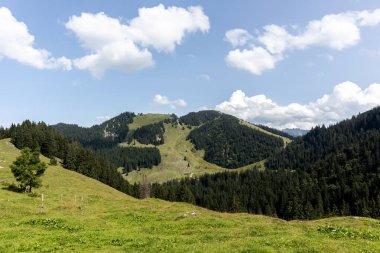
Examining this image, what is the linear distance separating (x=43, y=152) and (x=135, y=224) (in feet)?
395

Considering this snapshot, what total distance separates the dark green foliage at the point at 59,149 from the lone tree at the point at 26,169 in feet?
208

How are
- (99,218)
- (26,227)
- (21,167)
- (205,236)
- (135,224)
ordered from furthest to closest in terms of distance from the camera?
(21,167), (99,218), (135,224), (26,227), (205,236)

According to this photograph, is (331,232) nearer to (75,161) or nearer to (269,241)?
(269,241)

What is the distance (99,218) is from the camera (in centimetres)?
3875

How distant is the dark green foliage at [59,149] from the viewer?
137000mm

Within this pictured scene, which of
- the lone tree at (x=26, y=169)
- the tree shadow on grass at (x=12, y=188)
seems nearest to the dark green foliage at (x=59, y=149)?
the tree shadow on grass at (x=12, y=188)

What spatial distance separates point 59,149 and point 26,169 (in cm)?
8455

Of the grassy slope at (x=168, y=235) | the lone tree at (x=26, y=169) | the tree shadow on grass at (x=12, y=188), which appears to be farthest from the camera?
the tree shadow on grass at (x=12, y=188)

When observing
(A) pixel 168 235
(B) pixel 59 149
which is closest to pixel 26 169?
(A) pixel 168 235

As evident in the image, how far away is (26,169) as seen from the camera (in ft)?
226

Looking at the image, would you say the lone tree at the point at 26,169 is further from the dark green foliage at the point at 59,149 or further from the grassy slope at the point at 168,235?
the dark green foliage at the point at 59,149

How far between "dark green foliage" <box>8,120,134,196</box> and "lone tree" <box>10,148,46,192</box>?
6327 cm

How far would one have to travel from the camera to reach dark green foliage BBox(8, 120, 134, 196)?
137000 mm

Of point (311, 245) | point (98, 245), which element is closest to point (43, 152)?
point (98, 245)
